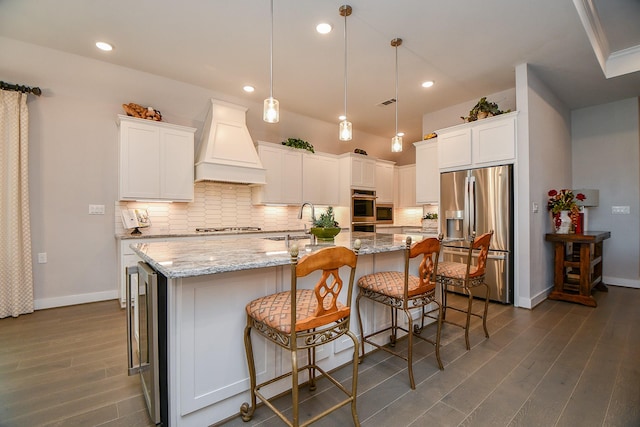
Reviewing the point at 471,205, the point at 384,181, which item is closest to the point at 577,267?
the point at 471,205

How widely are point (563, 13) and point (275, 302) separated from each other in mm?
3537

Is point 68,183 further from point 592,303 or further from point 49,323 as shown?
point 592,303

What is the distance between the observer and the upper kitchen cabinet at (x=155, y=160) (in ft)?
11.9

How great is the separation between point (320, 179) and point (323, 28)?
287 cm

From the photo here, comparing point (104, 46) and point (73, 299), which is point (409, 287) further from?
point (104, 46)

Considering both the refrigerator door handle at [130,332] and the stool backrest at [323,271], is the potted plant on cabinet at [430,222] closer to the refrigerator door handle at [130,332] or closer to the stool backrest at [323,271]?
the stool backrest at [323,271]

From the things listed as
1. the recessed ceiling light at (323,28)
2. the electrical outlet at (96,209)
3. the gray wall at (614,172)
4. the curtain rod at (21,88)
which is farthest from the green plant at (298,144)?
the gray wall at (614,172)

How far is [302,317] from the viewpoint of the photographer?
1.38 m

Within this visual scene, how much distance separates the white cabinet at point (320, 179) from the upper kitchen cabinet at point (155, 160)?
1.98 meters

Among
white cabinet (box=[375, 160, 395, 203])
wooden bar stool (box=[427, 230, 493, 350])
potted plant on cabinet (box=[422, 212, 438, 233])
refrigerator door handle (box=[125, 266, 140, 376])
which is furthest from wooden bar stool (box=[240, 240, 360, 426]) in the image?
white cabinet (box=[375, 160, 395, 203])

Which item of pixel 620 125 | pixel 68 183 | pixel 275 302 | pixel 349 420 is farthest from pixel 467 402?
pixel 620 125

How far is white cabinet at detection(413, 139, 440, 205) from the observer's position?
5.01m

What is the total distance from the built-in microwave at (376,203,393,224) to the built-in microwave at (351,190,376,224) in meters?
0.24

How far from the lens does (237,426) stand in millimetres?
1529
